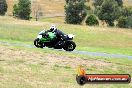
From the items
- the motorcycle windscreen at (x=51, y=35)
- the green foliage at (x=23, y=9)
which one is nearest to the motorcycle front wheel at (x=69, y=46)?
the motorcycle windscreen at (x=51, y=35)

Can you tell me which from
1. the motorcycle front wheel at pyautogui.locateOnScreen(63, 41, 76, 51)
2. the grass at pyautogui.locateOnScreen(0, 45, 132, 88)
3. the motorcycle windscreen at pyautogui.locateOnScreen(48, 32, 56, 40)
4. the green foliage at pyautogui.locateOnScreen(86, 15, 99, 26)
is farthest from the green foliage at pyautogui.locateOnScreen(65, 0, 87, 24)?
the motorcycle windscreen at pyautogui.locateOnScreen(48, 32, 56, 40)

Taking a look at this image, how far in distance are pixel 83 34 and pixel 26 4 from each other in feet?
126

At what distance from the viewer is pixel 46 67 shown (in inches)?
1044

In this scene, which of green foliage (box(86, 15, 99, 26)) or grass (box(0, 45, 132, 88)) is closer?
grass (box(0, 45, 132, 88))

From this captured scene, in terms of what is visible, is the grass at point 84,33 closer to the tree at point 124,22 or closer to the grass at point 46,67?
the tree at point 124,22

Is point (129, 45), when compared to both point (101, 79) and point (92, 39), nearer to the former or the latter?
point (92, 39)

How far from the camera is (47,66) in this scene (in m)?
26.8

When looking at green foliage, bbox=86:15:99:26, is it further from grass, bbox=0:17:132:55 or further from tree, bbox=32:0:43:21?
tree, bbox=32:0:43:21

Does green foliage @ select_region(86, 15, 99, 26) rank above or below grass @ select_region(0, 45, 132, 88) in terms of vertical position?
below

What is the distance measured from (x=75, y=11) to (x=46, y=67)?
71294 millimetres

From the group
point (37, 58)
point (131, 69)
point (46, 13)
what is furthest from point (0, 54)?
point (46, 13)

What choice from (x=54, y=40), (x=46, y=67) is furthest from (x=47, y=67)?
(x=54, y=40)

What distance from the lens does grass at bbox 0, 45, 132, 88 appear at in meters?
22.6

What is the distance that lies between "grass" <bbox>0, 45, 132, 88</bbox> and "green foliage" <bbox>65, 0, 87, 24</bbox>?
216ft
